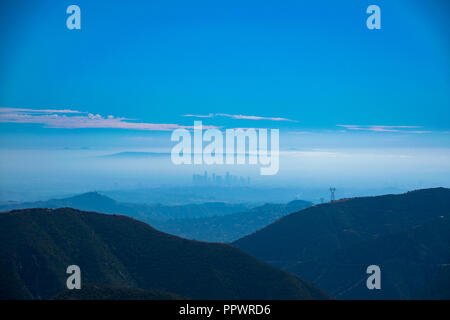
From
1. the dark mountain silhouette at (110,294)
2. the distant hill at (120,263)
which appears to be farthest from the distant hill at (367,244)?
the dark mountain silhouette at (110,294)

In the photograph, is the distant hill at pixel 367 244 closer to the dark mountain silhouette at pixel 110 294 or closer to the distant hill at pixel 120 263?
the distant hill at pixel 120 263

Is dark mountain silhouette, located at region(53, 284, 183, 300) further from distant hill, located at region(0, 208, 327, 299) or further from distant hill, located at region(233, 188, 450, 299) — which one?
distant hill, located at region(233, 188, 450, 299)

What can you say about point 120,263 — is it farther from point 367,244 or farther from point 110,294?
point 367,244

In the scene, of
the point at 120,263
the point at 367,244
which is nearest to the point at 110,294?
the point at 120,263
